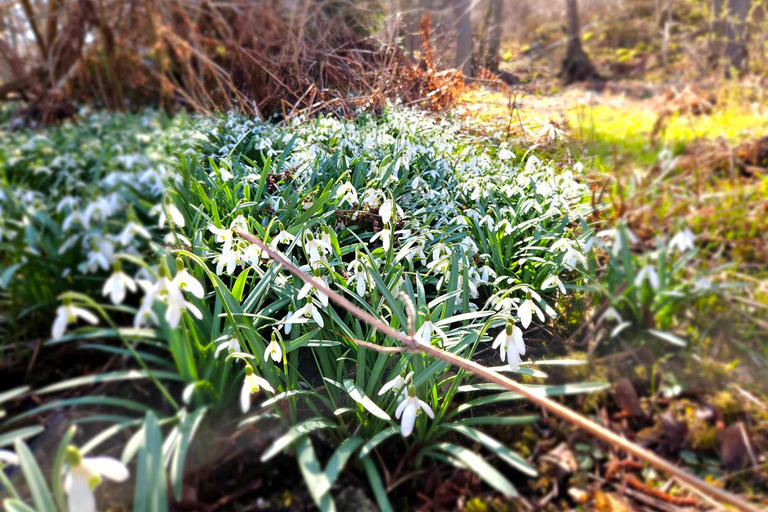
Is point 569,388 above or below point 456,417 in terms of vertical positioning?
above

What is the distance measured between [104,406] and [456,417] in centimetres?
97

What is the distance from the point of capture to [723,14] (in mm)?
848

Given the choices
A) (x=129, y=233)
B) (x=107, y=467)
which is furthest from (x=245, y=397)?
(x=129, y=233)

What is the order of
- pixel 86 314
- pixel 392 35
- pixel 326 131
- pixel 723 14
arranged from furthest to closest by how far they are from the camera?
1. pixel 326 131
2. pixel 392 35
3. pixel 723 14
4. pixel 86 314

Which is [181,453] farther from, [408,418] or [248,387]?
[408,418]

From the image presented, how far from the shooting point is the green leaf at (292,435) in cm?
95

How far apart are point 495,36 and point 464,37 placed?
13cm

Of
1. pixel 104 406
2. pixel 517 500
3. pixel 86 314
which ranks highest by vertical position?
pixel 86 314

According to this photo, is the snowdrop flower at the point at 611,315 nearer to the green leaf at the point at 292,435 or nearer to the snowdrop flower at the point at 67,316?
the green leaf at the point at 292,435

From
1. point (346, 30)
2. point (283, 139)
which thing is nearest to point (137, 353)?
point (346, 30)

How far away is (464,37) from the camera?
132 cm

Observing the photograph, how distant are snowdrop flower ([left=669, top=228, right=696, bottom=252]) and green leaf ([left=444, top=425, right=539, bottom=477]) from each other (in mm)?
459

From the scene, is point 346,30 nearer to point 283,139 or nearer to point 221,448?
point 283,139

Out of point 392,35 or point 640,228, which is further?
point 392,35
